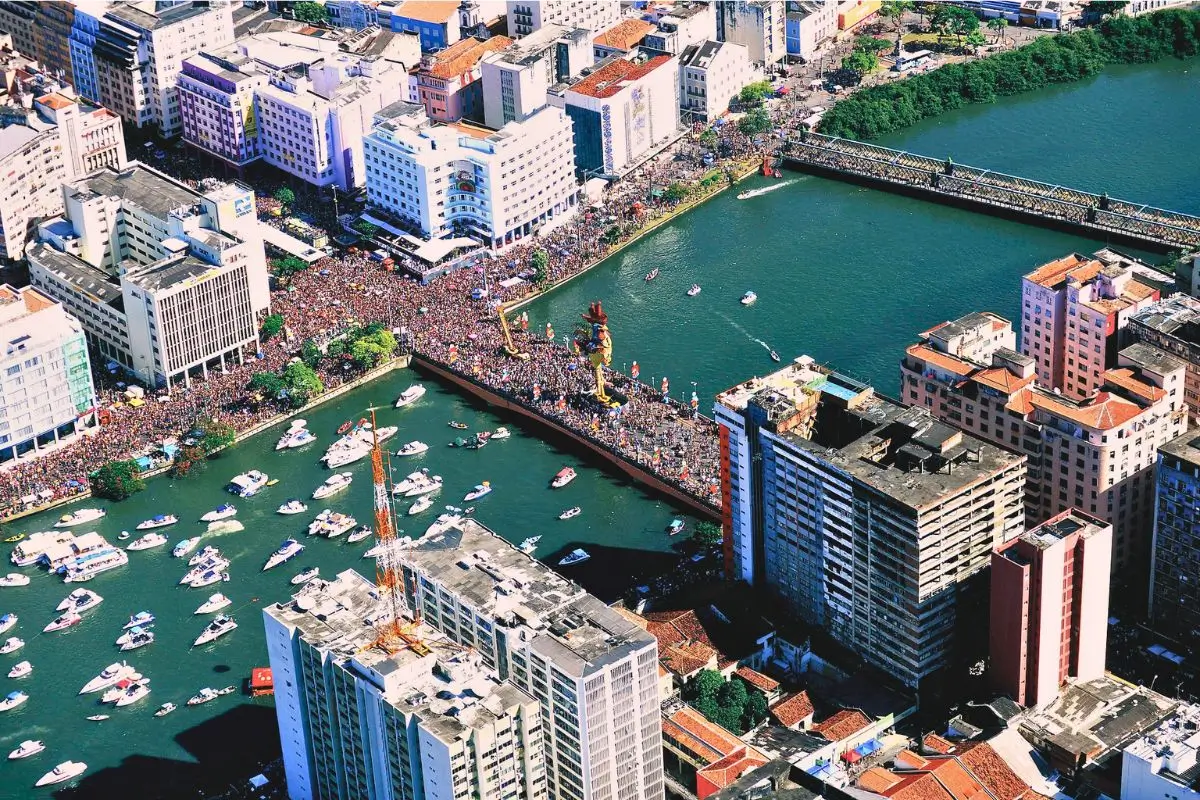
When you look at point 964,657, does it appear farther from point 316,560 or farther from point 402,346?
point 402,346

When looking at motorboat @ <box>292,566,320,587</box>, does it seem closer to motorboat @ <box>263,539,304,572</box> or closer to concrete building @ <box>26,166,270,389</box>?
motorboat @ <box>263,539,304,572</box>

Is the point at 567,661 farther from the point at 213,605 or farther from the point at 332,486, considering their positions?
the point at 332,486

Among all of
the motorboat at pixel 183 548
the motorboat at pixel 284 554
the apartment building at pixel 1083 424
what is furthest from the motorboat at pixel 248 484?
the apartment building at pixel 1083 424

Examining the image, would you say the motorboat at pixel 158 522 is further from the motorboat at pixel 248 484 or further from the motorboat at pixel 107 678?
the motorboat at pixel 107 678

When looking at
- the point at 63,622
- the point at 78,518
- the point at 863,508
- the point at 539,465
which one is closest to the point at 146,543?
the point at 78,518

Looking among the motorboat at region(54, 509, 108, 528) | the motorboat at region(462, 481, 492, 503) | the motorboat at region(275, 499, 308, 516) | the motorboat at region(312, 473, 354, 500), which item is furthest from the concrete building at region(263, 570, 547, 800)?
the motorboat at region(54, 509, 108, 528)
